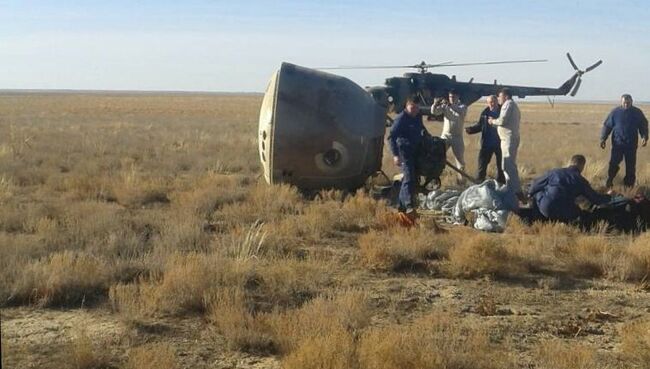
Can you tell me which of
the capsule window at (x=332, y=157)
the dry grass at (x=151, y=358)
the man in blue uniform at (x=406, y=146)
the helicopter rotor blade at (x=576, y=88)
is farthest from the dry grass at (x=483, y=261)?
the helicopter rotor blade at (x=576, y=88)

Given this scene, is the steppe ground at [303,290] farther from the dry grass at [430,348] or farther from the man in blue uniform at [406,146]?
the man in blue uniform at [406,146]

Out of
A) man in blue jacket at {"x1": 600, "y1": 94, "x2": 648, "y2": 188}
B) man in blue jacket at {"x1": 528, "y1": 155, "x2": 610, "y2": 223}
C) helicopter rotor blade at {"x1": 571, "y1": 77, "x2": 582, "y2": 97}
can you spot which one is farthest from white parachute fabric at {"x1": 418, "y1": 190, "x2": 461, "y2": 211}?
helicopter rotor blade at {"x1": 571, "y1": 77, "x2": 582, "y2": 97}

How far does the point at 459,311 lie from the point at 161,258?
128 inches

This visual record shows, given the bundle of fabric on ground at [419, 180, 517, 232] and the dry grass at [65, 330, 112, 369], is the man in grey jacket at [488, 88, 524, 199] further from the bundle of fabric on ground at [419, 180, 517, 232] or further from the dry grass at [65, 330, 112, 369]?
the dry grass at [65, 330, 112, 369]

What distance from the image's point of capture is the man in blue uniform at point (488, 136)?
13492 mm

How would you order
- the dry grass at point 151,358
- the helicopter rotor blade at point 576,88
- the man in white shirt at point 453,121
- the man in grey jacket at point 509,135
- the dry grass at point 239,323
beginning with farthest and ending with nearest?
the helicopter rotor blade at point 576,88 < the man in white shirt at point 453,121 < the man in grey jacket at point 509,135 < the dry grass at point 239,323 < the dry grass at point 151,358

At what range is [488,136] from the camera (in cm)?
1375

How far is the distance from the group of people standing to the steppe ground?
503 millimetres

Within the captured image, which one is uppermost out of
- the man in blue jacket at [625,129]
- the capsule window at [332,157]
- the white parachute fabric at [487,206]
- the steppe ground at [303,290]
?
the man in blue jacket at [625,129]

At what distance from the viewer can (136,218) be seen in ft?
35.9

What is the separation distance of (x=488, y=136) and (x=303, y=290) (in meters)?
7.62

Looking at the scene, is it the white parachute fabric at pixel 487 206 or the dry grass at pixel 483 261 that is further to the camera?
the white parachute fabric at pixel 487 206

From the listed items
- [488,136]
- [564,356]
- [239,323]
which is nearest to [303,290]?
[239,323]

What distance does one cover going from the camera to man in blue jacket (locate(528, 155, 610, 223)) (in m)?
9.82
